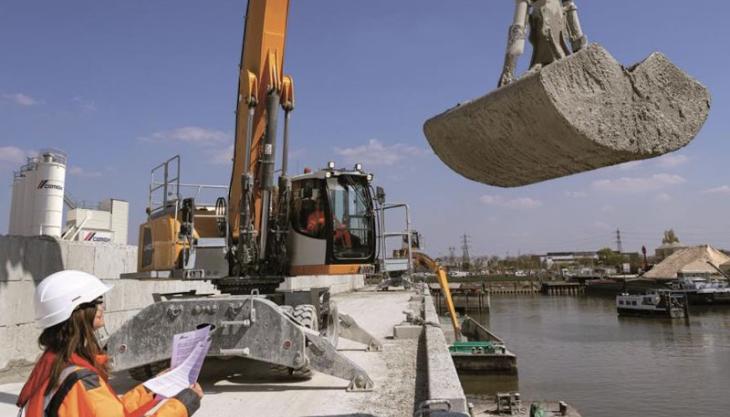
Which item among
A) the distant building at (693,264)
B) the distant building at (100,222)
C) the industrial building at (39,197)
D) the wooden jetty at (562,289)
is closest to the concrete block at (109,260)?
the industrial building at (39,197)

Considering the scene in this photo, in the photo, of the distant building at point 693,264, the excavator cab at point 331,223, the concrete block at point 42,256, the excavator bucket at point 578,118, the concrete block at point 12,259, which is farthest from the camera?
the distant building at point 693,264

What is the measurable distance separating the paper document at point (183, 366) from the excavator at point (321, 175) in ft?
6.56

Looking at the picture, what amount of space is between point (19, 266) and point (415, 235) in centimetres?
561

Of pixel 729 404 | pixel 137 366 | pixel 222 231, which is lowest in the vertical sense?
pixel 729 404

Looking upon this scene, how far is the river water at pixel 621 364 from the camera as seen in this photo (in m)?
17.9

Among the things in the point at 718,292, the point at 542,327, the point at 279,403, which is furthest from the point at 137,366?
the point at 718,292

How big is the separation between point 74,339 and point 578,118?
2.62m

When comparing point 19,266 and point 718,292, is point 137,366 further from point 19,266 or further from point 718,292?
point 718,292

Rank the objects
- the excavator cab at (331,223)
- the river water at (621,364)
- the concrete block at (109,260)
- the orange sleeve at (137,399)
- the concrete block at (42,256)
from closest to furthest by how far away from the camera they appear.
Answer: the orange sleeve at (137,399) → the excavator cab at (331,223) → the concrete block at (42,256) → the concrete block at (109,260) → the river water at (621,364)

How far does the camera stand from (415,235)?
8.16 meters

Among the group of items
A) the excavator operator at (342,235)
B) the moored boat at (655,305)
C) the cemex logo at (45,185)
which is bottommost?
the moored boat at (655,305)

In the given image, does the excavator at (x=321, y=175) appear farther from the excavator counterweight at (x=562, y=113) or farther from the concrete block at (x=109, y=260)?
the concrete block at (x=109, y=260)

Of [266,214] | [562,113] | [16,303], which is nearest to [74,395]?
[562,113]

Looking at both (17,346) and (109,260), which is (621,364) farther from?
(17,346)
